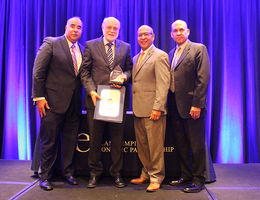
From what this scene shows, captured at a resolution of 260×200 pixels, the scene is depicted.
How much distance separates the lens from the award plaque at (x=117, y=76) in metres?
2.19

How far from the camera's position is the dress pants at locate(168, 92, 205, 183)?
2320 millimetres

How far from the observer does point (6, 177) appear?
2648mm

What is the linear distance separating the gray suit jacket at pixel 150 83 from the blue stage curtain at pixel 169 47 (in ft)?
4.64

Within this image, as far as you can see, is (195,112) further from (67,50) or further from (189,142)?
(67,50)

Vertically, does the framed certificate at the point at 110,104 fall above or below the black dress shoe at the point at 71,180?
above

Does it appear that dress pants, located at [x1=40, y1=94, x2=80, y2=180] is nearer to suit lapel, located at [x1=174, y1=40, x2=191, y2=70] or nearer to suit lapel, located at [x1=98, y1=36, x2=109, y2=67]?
suit lapel, located at [x1=98, y1=36, x2=109, y2=67]

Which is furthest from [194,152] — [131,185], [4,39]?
[4,39]

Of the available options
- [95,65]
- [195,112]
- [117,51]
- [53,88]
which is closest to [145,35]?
[117,51]

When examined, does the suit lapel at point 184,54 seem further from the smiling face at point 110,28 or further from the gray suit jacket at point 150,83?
the smiling face at point 110,28

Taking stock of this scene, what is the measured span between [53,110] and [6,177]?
1.05m

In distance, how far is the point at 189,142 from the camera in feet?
7.79

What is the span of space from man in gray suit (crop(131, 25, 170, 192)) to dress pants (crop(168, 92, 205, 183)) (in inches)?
7.4

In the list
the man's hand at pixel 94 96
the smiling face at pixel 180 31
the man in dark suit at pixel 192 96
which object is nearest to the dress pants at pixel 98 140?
the man's hand at pixel 94 96

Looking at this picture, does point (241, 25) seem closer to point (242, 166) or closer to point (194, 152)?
point (242, 166)
